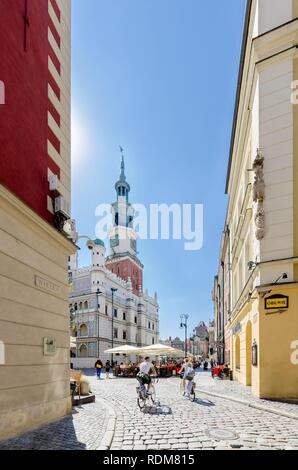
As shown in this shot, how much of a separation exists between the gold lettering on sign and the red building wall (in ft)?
5.96

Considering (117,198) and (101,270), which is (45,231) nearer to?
(101,270)

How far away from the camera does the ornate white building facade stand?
59812 mm

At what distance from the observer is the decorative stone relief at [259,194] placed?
14398 mm

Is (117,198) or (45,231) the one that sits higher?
(117,198)

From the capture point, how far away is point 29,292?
9.35 metres

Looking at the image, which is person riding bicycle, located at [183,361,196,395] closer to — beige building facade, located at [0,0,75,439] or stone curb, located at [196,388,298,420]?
stone curb, located at [196,388,298,420]

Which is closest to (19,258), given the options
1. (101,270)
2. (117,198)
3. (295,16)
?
(295,16)

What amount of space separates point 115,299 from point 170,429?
6013 centimetres

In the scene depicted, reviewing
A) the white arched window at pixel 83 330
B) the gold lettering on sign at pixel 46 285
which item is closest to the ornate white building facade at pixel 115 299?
the white arched window at pixel 83 330

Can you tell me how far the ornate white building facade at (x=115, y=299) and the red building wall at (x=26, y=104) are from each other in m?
47.9

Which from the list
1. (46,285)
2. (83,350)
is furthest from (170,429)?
(83,350)

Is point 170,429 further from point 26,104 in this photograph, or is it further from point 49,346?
point 26,104

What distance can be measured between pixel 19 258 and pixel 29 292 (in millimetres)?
989

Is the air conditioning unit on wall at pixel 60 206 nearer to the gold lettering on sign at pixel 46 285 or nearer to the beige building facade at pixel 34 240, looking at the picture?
the beige building facade at pixel 34 240
